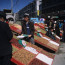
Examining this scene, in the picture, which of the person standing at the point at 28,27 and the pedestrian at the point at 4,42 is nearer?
the pedestrian at the point at 4,42

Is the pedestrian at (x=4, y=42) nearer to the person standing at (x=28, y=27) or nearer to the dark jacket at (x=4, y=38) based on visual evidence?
the dark jacket at (x=4, y=38)

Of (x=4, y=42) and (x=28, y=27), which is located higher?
(x=28, y=27)

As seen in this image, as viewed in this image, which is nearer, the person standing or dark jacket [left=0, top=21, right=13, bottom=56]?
dark jacket [left=0, top=21, right=13, bottom=56]

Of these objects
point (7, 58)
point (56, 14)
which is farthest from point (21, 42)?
point (56, 14)

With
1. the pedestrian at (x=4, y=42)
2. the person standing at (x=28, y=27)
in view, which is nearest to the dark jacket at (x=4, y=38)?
the pedestrian at (x=4, y=42)

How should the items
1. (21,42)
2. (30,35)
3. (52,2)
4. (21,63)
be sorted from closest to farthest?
1. (21,63)
2. (30,35)
3. (21,42)
4. (52,2)

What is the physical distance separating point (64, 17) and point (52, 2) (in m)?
10.1

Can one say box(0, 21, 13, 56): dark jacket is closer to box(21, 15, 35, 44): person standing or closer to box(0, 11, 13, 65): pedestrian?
box(0, 11, 13, 65): pedestrian

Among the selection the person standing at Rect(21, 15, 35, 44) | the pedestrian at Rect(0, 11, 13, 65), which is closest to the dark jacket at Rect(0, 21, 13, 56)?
the pedestrian at Rect(0, 11, 13, 65)

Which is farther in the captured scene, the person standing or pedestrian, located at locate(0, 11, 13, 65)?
the person standing

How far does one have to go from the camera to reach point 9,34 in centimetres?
203

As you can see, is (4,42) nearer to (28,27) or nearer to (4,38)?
(4,38)

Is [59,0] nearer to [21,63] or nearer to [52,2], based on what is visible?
[52,2]

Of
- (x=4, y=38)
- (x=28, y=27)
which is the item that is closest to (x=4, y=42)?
(x=4, y=38)
